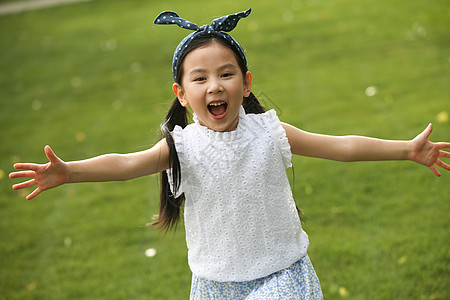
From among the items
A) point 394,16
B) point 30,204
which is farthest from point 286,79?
point 30,204

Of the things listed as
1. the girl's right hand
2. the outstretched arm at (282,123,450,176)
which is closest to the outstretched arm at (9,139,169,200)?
the girl's right hand

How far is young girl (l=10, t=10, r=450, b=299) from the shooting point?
86.7 inches

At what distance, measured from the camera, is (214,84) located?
7.06 ft

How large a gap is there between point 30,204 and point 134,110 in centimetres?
233

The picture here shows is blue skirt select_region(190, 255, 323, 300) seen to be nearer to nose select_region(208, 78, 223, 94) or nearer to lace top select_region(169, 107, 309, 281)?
lace top select_region(169, 107, 309, 281)

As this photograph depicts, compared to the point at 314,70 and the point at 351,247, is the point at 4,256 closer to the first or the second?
the point at 351,247

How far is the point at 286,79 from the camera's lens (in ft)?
25.1

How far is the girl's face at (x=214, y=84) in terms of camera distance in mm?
2174

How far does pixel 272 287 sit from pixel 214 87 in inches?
30.0

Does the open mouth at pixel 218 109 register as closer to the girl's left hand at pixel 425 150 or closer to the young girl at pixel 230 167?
the young girl at pixel 230 167

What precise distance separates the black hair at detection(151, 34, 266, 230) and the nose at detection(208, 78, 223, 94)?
0.48ft

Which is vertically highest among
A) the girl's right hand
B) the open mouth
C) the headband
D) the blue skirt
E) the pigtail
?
the headband

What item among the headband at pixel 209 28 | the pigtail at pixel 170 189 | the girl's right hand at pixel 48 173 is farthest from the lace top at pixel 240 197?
the girl's right hand at pixel 48 173

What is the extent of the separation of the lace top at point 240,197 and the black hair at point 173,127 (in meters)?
0.03
